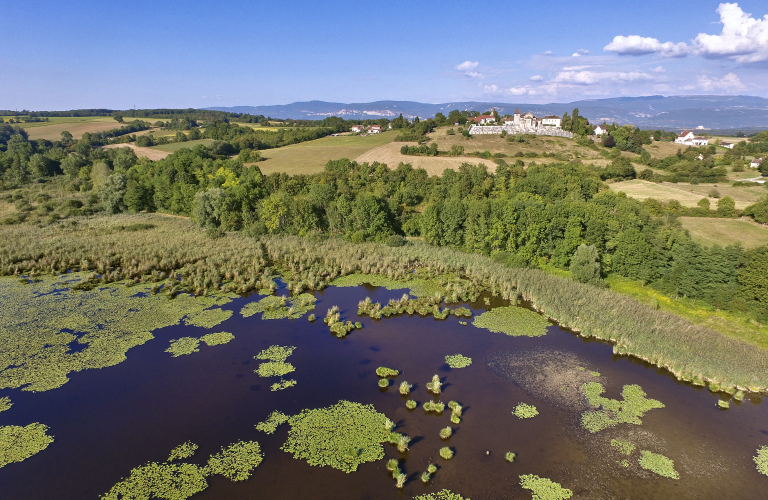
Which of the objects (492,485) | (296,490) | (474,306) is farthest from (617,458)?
(474,306)

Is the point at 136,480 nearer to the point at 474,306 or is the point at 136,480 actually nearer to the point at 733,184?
the point at 474,306

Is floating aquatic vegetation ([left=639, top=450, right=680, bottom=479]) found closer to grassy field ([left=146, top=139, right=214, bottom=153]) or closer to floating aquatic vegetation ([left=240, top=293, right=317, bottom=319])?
floating aquatic vegetation ([left=240, top=293, right=317, bottom=319])

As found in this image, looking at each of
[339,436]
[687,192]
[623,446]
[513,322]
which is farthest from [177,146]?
[623,446]

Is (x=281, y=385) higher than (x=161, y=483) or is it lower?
lower

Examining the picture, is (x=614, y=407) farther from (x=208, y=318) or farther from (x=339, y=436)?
(x=208, y=318)

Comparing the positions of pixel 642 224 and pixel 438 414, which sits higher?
pixel 642 224
